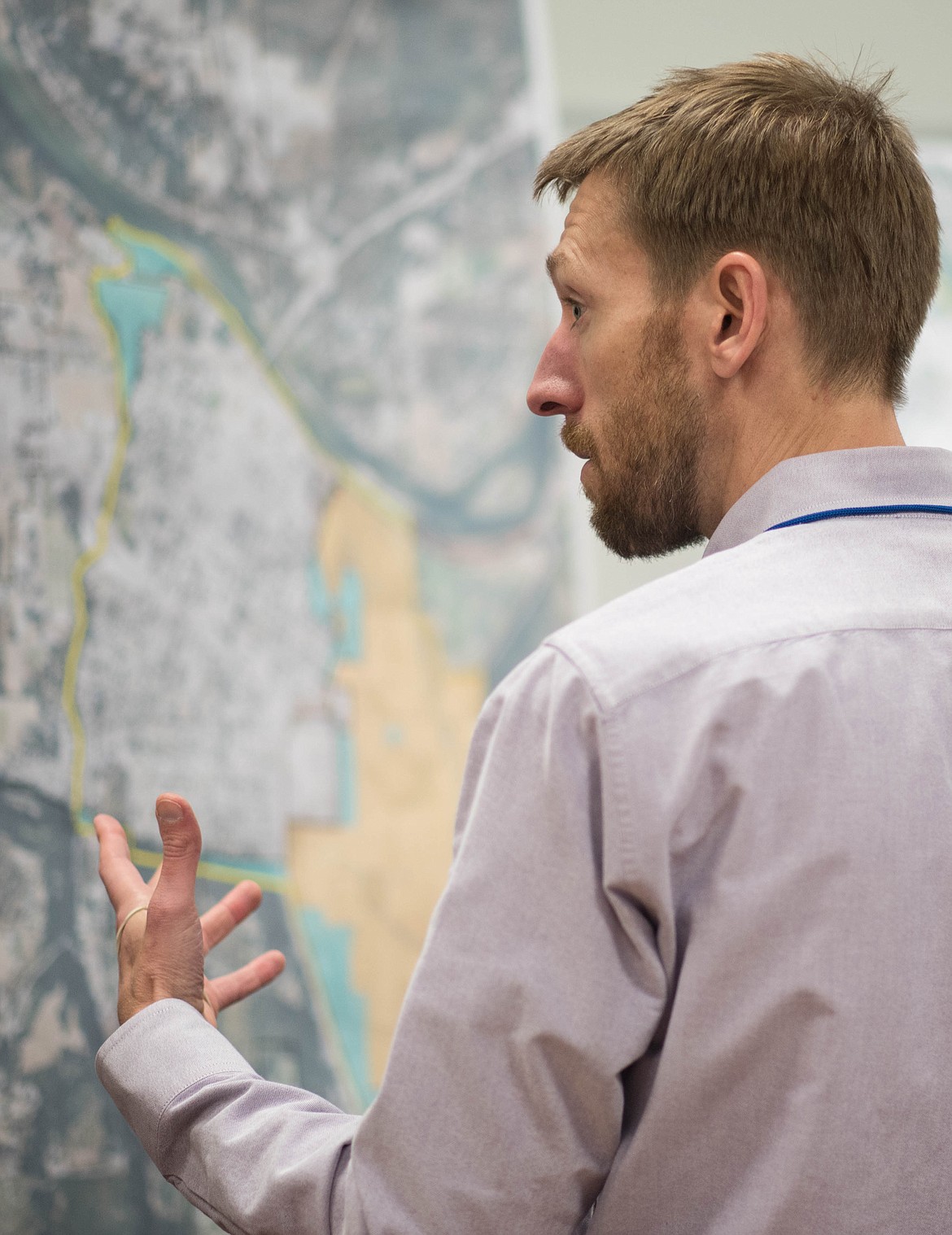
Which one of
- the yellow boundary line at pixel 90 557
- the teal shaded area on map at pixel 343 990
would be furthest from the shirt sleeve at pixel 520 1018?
the teal shaded area on map at pixel 343 990

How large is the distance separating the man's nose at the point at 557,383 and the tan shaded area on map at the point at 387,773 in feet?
3.43

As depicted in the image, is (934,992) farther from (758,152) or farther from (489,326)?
(489,326)

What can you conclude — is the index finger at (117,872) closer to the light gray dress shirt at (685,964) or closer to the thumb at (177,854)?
the thumb at (177,854)

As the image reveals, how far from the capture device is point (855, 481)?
776 mm

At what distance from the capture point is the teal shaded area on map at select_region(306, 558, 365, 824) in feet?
6.23

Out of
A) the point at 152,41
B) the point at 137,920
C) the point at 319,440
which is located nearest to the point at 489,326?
the point at 319,440

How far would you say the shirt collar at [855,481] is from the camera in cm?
77

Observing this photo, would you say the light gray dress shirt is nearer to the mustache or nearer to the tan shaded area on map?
the mustache

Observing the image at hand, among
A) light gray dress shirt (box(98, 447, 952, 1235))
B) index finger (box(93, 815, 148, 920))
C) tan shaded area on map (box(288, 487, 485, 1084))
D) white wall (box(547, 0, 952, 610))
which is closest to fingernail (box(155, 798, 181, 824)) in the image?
index finger (box(93, 815, 148, 920))

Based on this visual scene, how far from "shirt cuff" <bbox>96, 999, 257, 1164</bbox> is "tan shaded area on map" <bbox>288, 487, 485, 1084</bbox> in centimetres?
102

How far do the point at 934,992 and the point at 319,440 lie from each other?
4.82 feet

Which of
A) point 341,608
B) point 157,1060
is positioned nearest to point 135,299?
point 341,608

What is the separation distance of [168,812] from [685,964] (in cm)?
36

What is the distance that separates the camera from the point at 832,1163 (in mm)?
655
